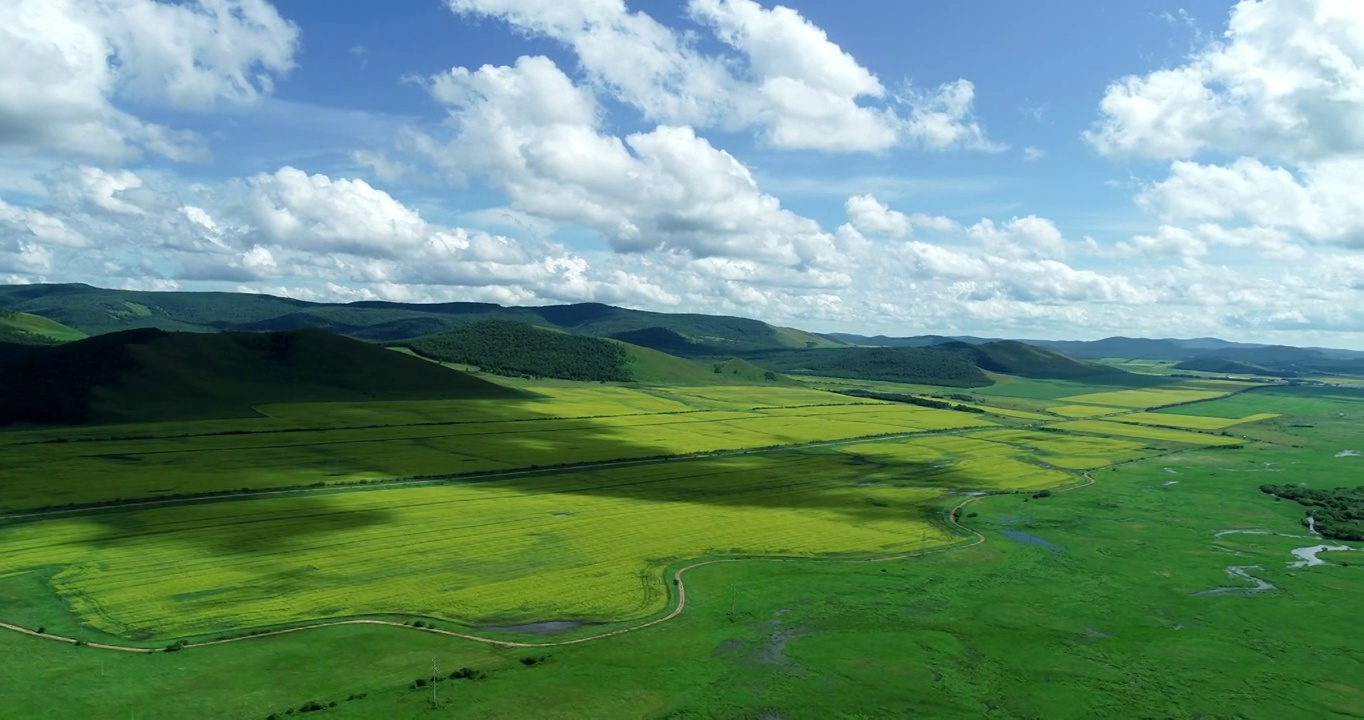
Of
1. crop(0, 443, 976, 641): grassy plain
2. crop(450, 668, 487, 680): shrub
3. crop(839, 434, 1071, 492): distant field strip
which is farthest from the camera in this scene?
crop(839, 434, 1071, 492): distant field strip

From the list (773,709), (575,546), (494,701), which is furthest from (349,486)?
(773,709)

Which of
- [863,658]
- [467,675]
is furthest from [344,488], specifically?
[863,658]

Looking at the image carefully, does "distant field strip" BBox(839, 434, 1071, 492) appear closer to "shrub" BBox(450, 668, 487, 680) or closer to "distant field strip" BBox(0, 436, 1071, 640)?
"distant field strip" BBox(0, 436, 1071, 640)

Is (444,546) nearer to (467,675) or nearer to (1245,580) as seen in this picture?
(467,675)

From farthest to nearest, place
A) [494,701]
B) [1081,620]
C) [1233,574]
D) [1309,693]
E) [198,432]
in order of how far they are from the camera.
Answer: [198,432] < [1233,574] < [1081,620] < [1309,693] < [494,701]

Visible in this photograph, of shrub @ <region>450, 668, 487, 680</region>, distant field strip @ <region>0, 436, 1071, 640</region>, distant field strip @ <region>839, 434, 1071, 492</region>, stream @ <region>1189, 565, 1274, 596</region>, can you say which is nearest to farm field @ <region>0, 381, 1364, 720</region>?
stream @ <region>1189, 565, 1274, 596</region>

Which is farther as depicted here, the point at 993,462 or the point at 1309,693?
the point at 993,462

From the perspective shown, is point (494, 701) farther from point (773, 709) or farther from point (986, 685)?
point (986, 685)
